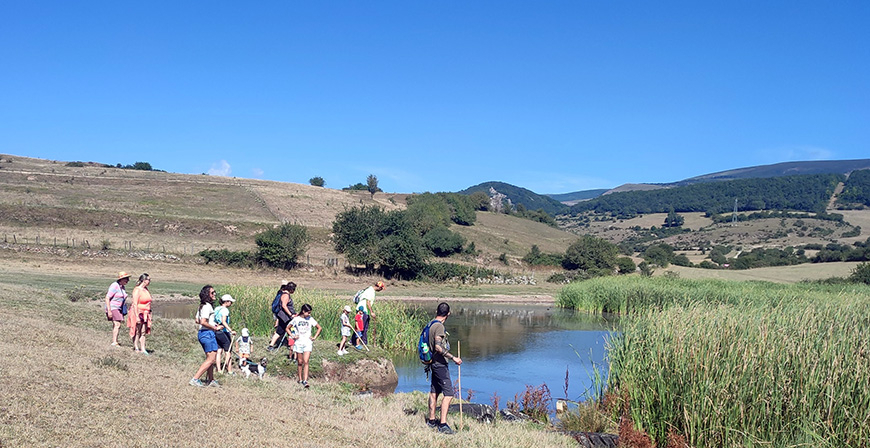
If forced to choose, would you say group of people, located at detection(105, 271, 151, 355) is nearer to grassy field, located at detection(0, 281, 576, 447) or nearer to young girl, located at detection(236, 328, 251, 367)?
grassy field, located at detection(0, 281, 576, 447)

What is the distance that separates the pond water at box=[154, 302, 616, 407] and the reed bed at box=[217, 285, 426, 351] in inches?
31.4

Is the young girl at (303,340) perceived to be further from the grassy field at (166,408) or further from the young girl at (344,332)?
the young girl at (344,332)

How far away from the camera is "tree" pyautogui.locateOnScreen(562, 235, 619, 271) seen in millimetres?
68875

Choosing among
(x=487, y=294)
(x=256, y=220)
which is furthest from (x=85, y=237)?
(x=487, y=294)

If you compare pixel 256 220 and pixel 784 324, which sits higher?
pixel 256 220

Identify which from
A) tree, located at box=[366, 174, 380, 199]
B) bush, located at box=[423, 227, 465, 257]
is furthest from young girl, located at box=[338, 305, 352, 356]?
tree, located at box=[366, 174, 380, 199]

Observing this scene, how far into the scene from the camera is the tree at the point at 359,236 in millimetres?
54062

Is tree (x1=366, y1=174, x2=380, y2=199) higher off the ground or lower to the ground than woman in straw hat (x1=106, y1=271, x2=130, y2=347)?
higher

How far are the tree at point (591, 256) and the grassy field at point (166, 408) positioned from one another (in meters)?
57.1

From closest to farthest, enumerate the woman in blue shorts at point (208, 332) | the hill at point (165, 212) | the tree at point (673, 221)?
the woman in blue shorts at point (208, 332) → the hill at point (165, 212) → the tree at point (673, 221)

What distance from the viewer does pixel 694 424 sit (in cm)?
1088

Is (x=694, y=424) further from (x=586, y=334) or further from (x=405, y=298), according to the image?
(x=405, y=298)

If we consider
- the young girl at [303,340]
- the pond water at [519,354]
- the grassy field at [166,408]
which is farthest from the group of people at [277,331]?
the pond water at [519,354]

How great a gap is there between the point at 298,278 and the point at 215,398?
3871 centimetres
